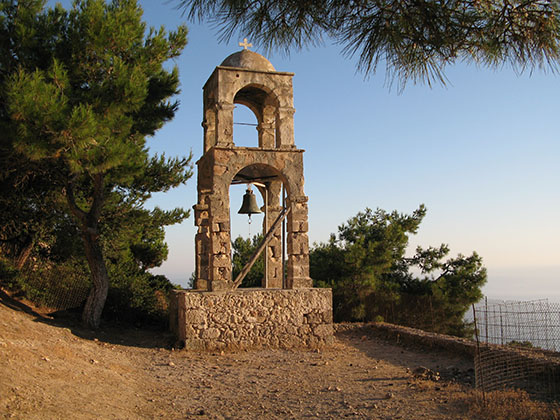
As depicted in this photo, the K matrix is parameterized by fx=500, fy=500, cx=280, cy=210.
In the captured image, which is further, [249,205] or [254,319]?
[249,205]

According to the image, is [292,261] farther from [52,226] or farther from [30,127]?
[52,226]

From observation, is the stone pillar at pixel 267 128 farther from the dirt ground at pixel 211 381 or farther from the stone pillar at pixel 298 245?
the dirt ground at pixel 211 381

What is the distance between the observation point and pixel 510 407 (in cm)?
483

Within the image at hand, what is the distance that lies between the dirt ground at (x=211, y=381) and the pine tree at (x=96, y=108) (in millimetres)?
2790

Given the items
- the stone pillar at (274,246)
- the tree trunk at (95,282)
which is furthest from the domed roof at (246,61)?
the tree trunk at (95,282)

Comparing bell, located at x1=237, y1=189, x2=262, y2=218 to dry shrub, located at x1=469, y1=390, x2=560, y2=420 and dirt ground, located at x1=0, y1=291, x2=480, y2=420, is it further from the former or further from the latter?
dry shrub, located at x1=469, y1=390, x2=560, y2=420

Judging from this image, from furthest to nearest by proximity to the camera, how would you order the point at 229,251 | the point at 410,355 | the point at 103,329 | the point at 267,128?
the point at 267,128
the point at 103,329
the point at 229,251
the point at 410,355

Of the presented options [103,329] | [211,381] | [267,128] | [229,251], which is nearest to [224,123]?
[267,128]

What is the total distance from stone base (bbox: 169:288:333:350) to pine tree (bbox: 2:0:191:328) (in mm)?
2776

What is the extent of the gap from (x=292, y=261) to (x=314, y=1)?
5.89 meters

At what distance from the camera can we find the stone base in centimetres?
845

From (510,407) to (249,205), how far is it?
22.7ft

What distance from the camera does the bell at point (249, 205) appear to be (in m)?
10.8

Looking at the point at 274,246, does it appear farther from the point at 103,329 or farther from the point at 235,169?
the point at 103,329
